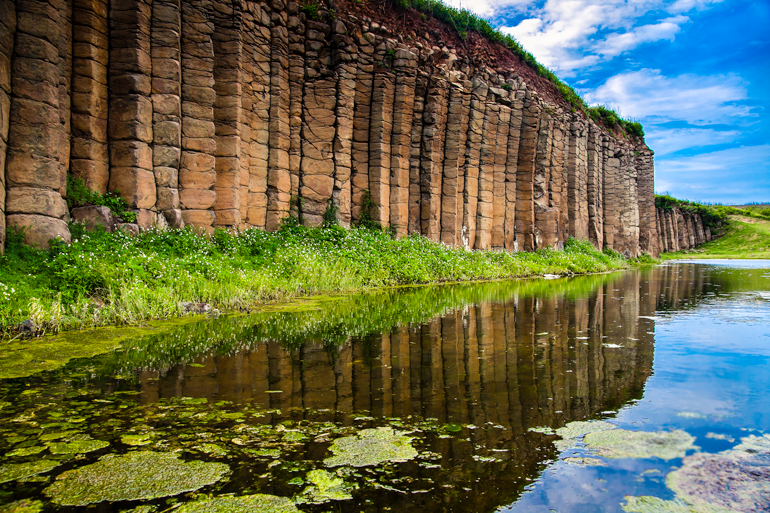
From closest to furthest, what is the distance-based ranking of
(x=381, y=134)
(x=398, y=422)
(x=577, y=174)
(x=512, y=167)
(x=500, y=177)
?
(x=398, y=422)
(x=381, y=134)
(x=500, y=177)
(x=512, y=167)
(x=577, y=174)

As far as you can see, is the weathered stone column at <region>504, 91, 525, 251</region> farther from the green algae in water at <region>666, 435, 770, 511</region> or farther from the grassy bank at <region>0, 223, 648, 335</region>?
the green algae in water at <region>666, 435, 770, 511</region>

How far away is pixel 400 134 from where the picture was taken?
2031 cm

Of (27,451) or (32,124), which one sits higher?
(32,124)

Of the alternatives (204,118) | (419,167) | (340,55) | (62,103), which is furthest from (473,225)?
(62,103)

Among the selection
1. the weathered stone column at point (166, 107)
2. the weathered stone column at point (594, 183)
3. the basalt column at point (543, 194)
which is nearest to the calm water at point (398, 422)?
the weathered stone column at point (166, 107)

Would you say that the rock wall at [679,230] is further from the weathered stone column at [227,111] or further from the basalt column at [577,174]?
the weathered stone column at [227,111]

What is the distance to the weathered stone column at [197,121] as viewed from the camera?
13.6 metres

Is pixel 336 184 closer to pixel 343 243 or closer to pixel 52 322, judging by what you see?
pixel 343 243

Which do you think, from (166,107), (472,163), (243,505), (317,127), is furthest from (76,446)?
(472,163)

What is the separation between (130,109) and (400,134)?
35.0ft

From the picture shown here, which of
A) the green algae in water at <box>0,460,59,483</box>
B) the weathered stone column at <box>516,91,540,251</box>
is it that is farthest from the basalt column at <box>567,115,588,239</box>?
the green algae in water at <box>0,460,59,483</box>

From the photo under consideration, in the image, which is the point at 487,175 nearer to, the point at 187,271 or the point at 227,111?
the point at 227,111

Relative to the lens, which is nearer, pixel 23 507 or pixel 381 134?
pixel 23 507

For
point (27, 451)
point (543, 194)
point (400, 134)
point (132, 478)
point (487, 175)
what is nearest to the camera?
point (132, 478)
